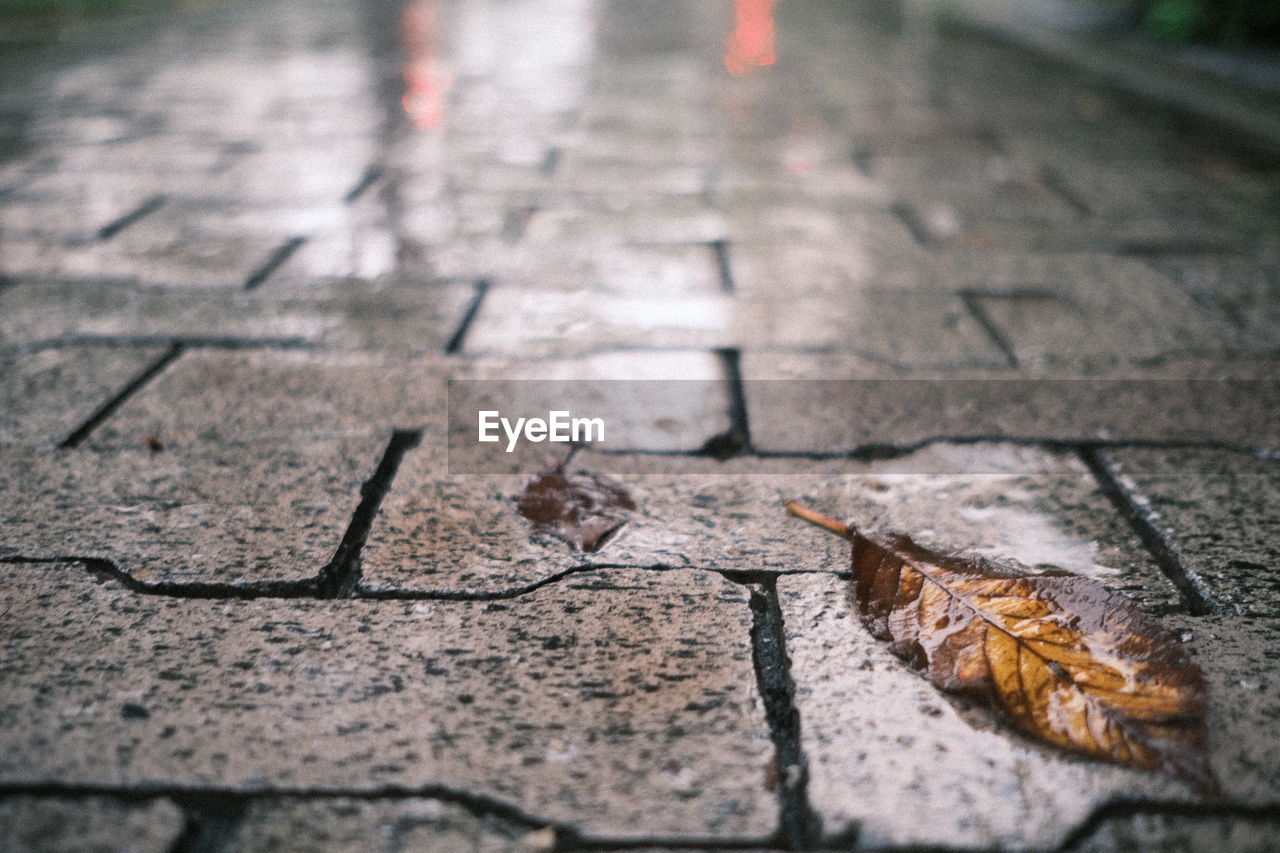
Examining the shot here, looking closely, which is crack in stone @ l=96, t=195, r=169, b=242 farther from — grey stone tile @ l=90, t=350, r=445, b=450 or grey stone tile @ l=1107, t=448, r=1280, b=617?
grey stone tile @ l=1107, t=448, r=1280, b=617

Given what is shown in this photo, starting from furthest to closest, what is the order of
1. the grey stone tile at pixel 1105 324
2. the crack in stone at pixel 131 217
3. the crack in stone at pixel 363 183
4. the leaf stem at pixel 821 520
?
the crack in stone at pixel 363 183
the crack in stone at pixel 131 217
the grey stone tile at pixel 1105 324
the leaf stem at pixel 821 520

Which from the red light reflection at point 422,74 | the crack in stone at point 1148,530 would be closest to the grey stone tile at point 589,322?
the crack in stone at point 1148,530

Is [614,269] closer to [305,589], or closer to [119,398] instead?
[119,398]

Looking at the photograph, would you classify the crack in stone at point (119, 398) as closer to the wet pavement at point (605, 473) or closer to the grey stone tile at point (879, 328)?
the wet pavement at point (605, 473)

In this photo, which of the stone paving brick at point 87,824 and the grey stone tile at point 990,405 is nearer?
the stone paving brick at point 87,824

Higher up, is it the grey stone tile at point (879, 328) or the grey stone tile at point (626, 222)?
the grey stone tile at point (626, 222)

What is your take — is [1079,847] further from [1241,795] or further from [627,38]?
[627,38]

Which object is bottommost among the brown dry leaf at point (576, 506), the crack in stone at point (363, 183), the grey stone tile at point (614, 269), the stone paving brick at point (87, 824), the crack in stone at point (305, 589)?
the stone paving brick at point (87, 824)

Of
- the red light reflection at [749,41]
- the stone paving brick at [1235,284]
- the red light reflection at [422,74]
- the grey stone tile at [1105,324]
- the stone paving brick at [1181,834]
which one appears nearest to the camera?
the stone paving brick at [1181,834]
